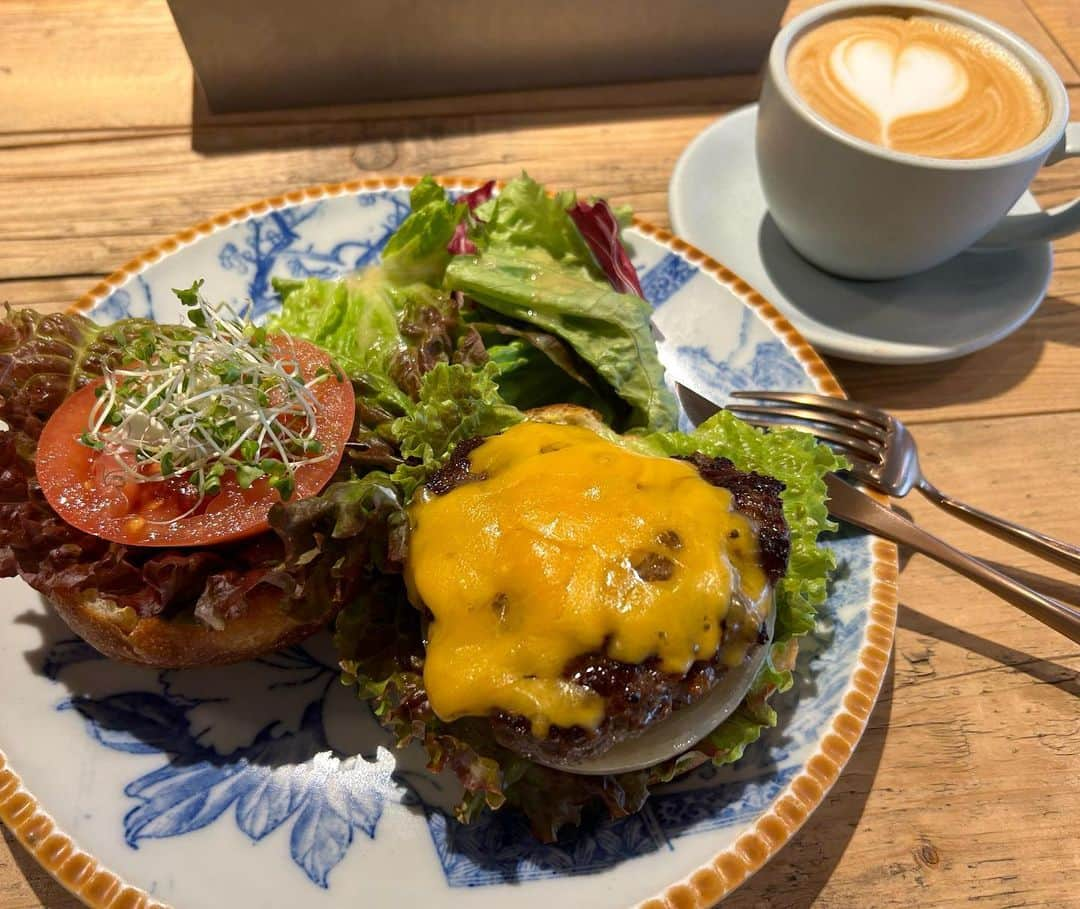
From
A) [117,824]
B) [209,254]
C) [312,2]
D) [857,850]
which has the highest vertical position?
[312,2]

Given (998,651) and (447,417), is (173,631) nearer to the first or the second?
(447,417)

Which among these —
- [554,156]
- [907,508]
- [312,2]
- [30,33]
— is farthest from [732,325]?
[30,33]

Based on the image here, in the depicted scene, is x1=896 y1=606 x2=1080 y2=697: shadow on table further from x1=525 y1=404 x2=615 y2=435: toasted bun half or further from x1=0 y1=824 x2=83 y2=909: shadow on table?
x1=0 y1=824 x2=83 y2=909: shadow on table

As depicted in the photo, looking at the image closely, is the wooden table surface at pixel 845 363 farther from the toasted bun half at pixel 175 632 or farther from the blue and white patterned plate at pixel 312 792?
the toasted bun half at pixel 175 632

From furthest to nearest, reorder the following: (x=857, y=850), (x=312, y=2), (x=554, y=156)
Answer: (x=554, y=156), (x=312, y=2), (x=857, y=850)

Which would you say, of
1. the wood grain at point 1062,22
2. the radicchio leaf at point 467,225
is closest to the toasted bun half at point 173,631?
the radicchio leaf at point 467,225

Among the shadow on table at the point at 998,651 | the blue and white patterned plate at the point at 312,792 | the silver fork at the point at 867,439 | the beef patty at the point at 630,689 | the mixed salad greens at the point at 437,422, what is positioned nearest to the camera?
the beef patty at the point at 630,689

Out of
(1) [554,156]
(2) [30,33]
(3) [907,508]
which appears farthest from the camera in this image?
(2) [30,33]

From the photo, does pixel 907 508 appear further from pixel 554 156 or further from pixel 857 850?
pixel 554 156
